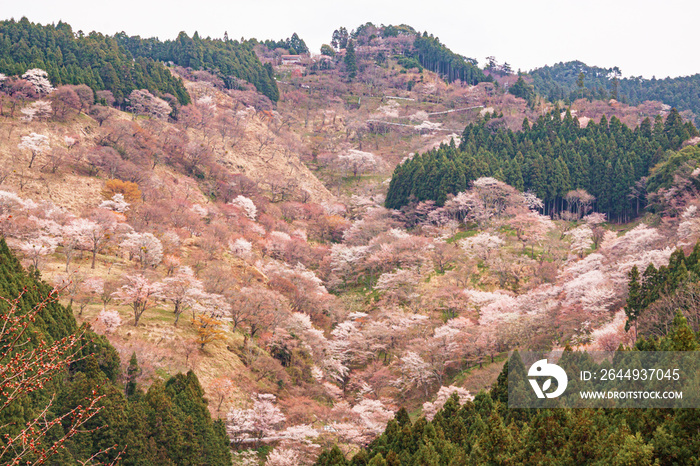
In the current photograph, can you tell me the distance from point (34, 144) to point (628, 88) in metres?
151

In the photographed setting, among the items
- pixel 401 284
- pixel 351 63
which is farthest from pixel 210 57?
pixel 401 284

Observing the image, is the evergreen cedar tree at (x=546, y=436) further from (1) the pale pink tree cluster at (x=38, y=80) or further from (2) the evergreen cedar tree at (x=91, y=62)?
(2) the evergreen cedar tree at (x=91, y=62)

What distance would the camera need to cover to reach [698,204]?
49125 mm

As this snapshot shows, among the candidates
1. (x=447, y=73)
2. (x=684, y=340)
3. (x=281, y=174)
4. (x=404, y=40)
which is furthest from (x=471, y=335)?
(x=404, y=40)

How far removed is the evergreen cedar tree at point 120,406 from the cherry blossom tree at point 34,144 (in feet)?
89.2

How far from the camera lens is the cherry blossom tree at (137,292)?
37500 mm

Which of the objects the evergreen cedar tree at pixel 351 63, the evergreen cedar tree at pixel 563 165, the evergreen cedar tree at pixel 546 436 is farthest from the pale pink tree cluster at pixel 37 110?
the evergreen cedar tree at pixel 351 63

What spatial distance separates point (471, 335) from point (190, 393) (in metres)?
20.1

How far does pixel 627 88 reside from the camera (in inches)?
5994

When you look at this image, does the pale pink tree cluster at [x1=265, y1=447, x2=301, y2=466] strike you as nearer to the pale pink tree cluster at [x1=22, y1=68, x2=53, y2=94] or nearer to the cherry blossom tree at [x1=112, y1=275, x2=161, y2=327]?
the cherry blossom tree at [x1=112, y1=275, x2=161, y2=327]

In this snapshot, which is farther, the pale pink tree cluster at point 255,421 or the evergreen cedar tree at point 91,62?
the evergreen cedar tree at point 91,62

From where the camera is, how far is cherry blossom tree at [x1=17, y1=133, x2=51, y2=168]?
176 ft

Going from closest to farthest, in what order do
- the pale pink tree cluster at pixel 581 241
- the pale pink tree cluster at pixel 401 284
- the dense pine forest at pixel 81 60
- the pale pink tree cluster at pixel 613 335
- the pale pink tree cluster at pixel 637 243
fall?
the pale pink tree cluster at pixel 613 335 → the pale pink tree cluster at pixel 637 243 → the pale pink tree cluster at pixel 401 284 → the pale pink tree cluster at pixel 581 241 → the dense pine forest at pixel 81 60

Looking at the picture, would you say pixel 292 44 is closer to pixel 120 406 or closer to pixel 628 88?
pixel 628 88
